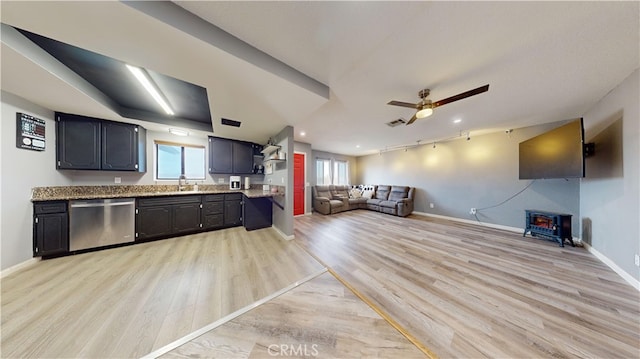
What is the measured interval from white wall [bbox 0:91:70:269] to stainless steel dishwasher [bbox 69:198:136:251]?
1.14ft

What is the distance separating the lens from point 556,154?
8.98 ft

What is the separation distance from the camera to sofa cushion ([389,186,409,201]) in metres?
5.54

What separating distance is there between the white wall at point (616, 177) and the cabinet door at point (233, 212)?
19.4ft

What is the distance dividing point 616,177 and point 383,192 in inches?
164

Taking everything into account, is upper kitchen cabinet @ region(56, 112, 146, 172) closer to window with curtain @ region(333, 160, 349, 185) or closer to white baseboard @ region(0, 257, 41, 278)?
white baseboard @ region(0, 257, 41, 278)

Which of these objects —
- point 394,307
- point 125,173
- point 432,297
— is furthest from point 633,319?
point 125,173

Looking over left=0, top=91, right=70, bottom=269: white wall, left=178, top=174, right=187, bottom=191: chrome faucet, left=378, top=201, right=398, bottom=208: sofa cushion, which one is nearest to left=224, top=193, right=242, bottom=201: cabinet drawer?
left=178, top=174, right=187, bottom=191: chrome faucet

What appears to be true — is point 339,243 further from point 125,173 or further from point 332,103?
point 125,173

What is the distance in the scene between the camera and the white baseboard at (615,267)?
1.92 m

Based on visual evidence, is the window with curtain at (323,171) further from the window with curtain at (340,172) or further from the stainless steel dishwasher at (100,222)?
the stainless steel dishwasher at (100,222)

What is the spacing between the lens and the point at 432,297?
1735 millimetres

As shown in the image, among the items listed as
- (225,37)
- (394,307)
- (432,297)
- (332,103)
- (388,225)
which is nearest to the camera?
(225,37)

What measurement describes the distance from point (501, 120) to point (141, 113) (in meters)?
7.07

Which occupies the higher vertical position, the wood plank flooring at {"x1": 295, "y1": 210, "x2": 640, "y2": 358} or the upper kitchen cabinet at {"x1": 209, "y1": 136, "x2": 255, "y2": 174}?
the upper kitchen cabinet at {"x1": 209, "y1": 136, "x2": 255, "y2": 174}
